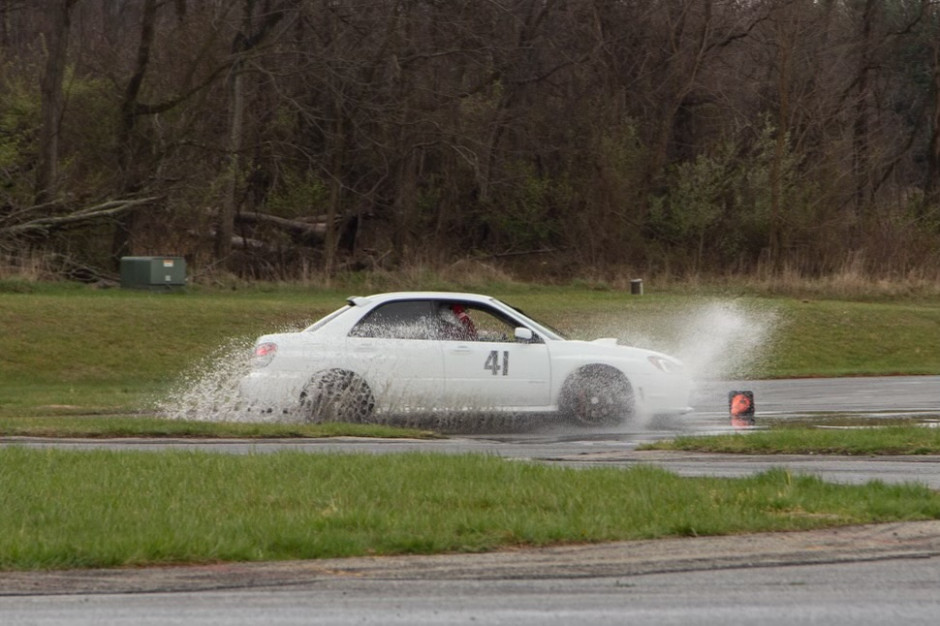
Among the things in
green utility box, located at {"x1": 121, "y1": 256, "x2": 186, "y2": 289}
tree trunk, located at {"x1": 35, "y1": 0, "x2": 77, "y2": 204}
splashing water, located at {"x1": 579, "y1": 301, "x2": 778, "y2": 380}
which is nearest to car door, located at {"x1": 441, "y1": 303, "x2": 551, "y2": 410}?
splashing water, located at {"x1": 579, "y1": 301, "x2": 778, "y2": 380}

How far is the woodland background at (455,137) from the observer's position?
40.7 meters

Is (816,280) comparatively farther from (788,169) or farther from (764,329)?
(764,329)

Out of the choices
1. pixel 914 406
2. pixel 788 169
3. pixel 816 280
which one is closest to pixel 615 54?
pixel 788 169

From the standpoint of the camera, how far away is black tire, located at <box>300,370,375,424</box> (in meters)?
16.1

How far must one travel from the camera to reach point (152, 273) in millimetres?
34375

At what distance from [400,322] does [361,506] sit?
737cm

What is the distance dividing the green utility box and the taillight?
19.0m

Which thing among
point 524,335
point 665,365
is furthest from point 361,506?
point 665,365

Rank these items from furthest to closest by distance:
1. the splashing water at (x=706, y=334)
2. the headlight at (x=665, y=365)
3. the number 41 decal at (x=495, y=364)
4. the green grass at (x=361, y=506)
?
the splashing water at (x=706, y=334), the headlight at (x=665, y=365), the number 41 decal at (x=495, y=364), the green grass at (x=361, y=506)

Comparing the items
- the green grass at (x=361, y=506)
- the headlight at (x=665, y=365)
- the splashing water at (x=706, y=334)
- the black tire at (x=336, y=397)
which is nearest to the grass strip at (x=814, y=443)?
the headlight at (x=665, y=365)

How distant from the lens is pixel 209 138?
44.8 m

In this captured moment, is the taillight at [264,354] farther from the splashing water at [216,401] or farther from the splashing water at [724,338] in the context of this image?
the splashing water at [724,338]

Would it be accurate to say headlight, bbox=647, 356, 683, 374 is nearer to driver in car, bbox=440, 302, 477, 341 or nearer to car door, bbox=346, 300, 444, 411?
driver in car, bbox=440, 302, 477, 341

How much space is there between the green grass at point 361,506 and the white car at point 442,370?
4.68 metres
